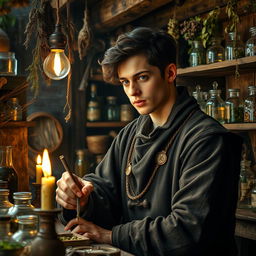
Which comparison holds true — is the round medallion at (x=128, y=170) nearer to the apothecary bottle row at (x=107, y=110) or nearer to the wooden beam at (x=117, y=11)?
the wooden beam at (x=117, y=11)

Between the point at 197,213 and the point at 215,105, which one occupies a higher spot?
the point at 215,105

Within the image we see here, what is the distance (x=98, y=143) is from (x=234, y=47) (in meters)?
2.04

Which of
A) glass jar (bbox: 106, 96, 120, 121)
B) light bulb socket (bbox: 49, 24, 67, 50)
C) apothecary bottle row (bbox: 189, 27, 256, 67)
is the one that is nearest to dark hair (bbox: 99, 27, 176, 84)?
light bulb socket (bbox: 49, 24, 67, 50)

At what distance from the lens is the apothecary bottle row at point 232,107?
11.1 ft

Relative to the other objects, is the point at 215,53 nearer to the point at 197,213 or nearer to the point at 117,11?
the point at 117,11

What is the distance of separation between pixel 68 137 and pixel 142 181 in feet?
9.93

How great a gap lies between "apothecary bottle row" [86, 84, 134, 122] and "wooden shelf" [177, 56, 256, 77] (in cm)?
132

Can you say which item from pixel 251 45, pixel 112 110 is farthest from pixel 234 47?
pixel 112 110

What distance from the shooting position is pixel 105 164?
2.59 m

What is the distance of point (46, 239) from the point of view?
1277mm

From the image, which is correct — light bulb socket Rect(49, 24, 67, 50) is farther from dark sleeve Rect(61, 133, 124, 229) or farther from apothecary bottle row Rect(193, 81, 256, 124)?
apothecary bottle row Rect(193, 81, 256, 124)

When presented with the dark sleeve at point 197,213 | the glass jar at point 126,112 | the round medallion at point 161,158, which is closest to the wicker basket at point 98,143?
the glass jar at point 126,112

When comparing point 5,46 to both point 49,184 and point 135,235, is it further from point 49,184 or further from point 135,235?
point 49,184

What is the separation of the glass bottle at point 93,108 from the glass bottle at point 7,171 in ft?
7.95
